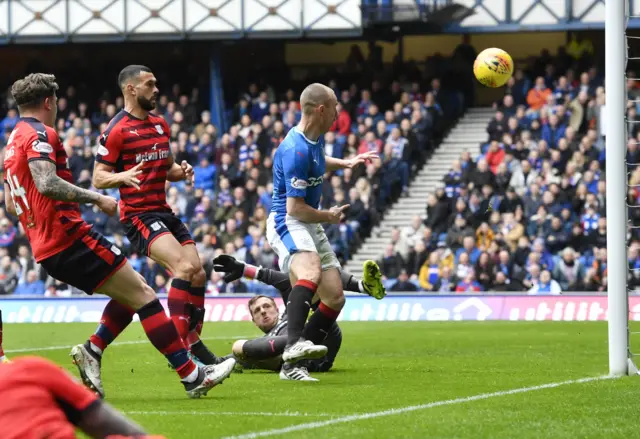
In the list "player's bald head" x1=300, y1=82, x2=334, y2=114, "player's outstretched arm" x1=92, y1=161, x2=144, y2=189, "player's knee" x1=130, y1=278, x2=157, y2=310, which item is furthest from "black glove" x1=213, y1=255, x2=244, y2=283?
"player's knee" x1=130, y1=278, x2=157, y2=310

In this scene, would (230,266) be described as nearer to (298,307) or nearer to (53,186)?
(298,307)

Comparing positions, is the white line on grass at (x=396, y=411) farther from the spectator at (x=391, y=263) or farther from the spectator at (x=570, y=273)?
the spectator at (x=391, y=263)

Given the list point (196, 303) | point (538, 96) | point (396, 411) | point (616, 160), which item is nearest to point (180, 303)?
point (196, 303)

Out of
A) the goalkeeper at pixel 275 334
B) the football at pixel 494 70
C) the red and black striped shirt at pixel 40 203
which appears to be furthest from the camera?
the football at pixel 494 70

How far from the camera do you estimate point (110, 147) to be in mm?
10070

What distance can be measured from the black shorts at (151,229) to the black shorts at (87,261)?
3.94 feet

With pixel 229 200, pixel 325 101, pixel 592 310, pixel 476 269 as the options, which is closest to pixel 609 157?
pixel 325 101

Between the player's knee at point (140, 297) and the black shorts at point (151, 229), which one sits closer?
the player's knee at point (140, 297)

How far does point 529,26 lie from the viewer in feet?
90.7

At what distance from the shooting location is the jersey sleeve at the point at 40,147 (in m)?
8.70

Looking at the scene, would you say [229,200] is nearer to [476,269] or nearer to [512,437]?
[476,269]

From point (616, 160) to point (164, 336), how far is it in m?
3.76

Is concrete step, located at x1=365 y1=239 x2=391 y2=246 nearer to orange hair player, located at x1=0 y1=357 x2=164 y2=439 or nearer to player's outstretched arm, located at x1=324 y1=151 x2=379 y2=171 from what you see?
Result: player's outstretched arm, located at x1=324 y1=151 x2=379 y2=171

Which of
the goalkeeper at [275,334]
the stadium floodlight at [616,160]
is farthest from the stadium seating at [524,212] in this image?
the stadium floodlight at [616,160]
